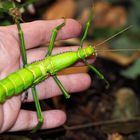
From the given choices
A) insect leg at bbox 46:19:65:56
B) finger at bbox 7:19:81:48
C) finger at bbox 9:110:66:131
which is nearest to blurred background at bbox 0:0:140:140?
finger at bbox 9:110:66:131

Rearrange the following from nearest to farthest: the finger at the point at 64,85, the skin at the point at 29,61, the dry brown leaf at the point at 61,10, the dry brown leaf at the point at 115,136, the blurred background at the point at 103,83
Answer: the skin at the point at 29,61 → the finger at the point at 64,85 → the dry brown leaf at the point at 115,136 → the blurred background at the point at 103,83 → the dry brown leaf at the point at 61,10

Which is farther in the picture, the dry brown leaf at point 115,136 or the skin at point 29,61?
the dry brown leaf at point 115,136

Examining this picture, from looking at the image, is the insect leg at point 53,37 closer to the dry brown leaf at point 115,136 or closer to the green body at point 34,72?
the green body at point 34,72

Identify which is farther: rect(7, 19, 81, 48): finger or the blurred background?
the blurred background

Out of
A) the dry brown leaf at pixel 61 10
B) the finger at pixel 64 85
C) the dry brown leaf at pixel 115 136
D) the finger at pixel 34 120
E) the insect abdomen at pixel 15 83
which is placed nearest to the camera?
the insect abdomen at pixel 15 83

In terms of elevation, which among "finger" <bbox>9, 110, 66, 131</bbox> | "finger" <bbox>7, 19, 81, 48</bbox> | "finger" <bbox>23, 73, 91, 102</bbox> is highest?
"finger" <bbox>7, 19, 81, 48</bbox>

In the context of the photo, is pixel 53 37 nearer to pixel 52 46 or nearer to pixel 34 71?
pixel 52 46

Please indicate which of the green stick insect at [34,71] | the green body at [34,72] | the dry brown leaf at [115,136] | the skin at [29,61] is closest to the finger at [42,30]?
the skin at [29,61]

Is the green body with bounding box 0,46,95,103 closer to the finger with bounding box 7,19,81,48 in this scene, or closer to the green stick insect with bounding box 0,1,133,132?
the green stick insect with bounding box 0,1,133,132
